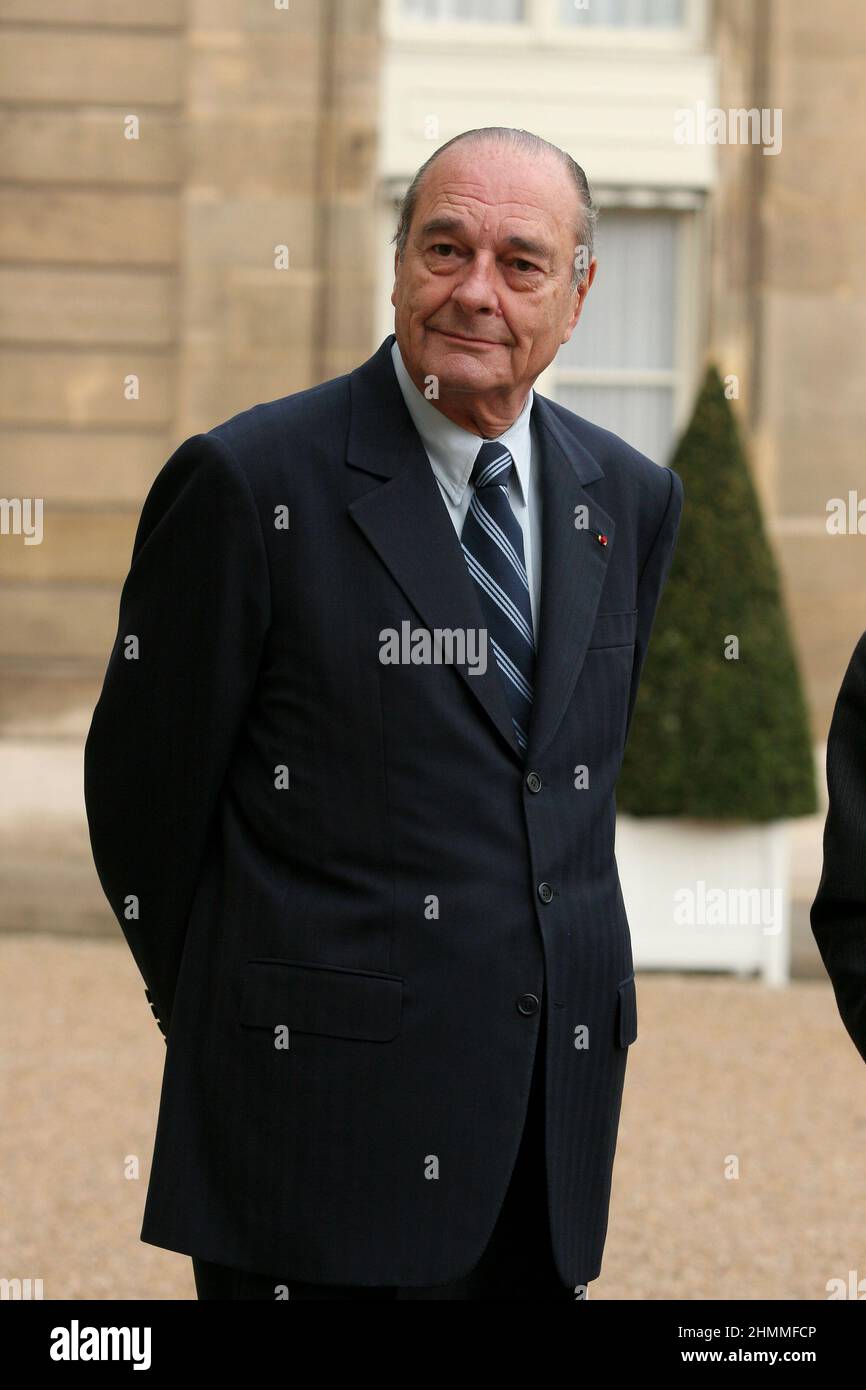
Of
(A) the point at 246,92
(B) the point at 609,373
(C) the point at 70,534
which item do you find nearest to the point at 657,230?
(B) the point at 609,373

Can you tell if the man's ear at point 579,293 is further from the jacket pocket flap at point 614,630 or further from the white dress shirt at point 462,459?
the jacket pocket flap at point 614,630

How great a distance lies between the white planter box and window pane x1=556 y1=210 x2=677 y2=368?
2807 mm

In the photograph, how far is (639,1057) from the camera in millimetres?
7484

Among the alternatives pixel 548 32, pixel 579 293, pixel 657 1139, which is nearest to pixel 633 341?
pixel 548 32

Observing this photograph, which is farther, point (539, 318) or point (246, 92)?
point (246, 92)

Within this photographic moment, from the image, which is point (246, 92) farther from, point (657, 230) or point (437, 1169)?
point (437, 1169)

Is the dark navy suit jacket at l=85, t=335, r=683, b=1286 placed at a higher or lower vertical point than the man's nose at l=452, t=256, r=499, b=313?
lower

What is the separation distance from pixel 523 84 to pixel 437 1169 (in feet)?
28.2

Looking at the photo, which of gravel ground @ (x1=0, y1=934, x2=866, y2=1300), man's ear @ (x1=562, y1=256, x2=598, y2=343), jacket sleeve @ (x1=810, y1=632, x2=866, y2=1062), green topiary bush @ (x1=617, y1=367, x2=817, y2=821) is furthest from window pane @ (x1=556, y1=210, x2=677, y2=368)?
jacket sleeve @ (x1=810, y1=632, x2=866, y2=1062)

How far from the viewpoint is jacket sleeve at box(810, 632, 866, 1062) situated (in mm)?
1993

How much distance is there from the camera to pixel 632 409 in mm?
10352

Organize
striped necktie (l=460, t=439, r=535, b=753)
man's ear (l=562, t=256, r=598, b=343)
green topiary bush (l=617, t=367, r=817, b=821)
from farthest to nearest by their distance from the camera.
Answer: green topiary bush (l=617, t=367, r=817, b=821)
man's ear (l=562, t=256, r=598, b=343)
striped necktie (l=460, t=439, r=535, b=753)

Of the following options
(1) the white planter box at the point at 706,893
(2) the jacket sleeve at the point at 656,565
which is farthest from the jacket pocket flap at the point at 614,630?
(1) the white planter box at the point at 706,893

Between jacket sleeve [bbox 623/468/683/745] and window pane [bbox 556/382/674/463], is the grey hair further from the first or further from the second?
window pane [bbox 556/382/674/463]
